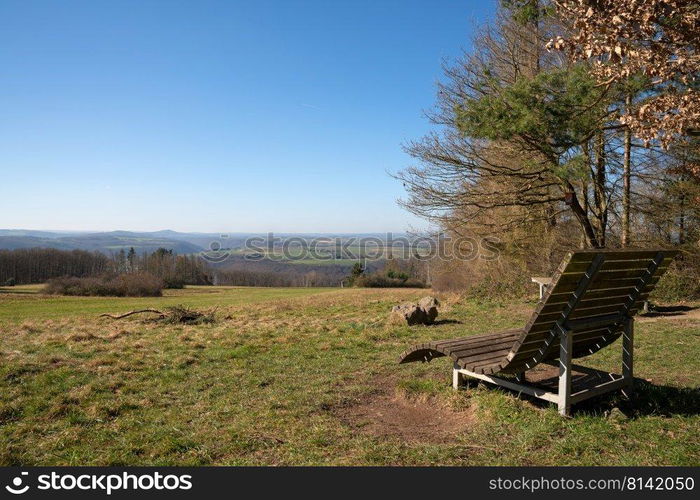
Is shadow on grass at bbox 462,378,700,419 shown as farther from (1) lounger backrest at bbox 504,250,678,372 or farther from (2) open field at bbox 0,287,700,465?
(1) lounger backrest at bbox 504,250,678,372

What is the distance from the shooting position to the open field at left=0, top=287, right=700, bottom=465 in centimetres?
341

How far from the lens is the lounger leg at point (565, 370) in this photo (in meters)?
3.81

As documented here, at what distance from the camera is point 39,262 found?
52.1m

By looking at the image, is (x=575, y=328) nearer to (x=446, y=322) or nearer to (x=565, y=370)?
(x=565, y=370)

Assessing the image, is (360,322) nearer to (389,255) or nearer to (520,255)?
(520,255)

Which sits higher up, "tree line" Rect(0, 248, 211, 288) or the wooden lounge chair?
the wooden lounge chair

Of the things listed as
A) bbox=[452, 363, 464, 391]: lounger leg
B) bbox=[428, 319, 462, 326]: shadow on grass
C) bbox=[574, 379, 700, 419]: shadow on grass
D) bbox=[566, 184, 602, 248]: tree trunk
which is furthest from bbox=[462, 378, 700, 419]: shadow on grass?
bbox=[566, 184, 602, 248]: tree trunk

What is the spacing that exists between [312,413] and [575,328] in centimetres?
239

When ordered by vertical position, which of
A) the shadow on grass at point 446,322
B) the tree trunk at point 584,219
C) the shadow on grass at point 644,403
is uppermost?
the tree trunk at point 584,219

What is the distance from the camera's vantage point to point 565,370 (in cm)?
384

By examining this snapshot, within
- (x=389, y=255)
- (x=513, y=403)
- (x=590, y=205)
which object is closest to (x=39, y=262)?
(x=389, y=255)

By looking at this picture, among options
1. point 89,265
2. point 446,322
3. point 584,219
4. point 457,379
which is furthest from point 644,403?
point 89,265

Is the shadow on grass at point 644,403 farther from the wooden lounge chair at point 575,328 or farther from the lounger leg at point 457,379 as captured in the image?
the lounger leg at point 457,379

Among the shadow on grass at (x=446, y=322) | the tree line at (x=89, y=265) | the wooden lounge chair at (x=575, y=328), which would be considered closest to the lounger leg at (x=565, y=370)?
the wooden lounge chair at (x=575, y=328)
